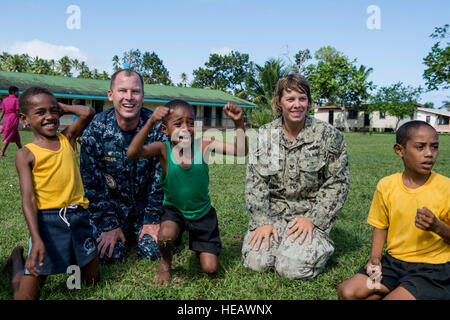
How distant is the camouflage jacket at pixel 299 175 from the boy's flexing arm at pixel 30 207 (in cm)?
177

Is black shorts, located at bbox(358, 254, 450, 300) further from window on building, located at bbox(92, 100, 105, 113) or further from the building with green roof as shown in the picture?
window on building, located at bbox(92, 100, 105, 113)

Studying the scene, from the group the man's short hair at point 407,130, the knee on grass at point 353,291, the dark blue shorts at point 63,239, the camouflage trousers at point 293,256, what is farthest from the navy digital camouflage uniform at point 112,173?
the man's short hair at point 407,130

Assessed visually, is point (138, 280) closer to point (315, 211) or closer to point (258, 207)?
point (258, 207)

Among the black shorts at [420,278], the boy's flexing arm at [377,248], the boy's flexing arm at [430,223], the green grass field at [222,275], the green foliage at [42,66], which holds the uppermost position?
the green foliage at [42,66]

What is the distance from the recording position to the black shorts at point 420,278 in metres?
2.21

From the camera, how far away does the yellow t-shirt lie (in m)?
2.30

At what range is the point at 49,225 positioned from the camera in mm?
2553

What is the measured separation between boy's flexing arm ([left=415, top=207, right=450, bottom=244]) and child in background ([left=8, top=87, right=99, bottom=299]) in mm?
2277

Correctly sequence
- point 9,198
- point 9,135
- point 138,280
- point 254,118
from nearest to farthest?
1. point 138,280
2. point 9,198
3. point 9,135
4. point 254,118

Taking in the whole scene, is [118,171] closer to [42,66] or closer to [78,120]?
[78,120]

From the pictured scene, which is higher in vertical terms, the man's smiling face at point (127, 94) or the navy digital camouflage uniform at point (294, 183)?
the man's smiling face at point (127, 94)

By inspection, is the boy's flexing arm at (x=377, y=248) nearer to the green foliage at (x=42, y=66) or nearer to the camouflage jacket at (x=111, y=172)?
the camouflage jacket at (x=111, y=172)
